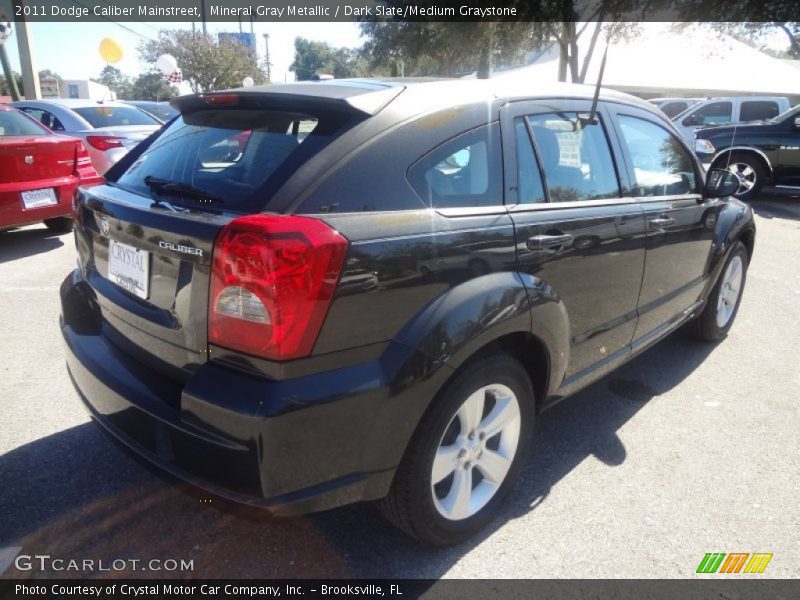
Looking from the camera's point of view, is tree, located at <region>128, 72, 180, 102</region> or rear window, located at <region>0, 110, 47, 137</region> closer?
rear window, located at <region>0, 110, 47, 137</region>

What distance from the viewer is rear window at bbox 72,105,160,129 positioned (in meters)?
8.88

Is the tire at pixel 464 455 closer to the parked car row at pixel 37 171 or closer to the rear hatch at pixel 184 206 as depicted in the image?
the rear hatch at pixel 184 206

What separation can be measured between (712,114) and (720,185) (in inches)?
479

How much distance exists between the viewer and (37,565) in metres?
2.03

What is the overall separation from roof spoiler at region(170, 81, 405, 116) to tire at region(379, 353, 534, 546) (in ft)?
3.15

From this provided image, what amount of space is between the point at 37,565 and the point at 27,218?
16.1 feet

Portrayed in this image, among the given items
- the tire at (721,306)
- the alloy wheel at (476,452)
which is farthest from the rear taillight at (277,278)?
the tire at (721,306)

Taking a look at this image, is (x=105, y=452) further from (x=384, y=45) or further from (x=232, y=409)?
(x=384, y=45)

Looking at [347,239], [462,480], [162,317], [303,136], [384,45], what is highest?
[384,45]

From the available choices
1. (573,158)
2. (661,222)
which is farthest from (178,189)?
(661,222)

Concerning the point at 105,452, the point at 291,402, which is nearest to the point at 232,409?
the point at 291,402

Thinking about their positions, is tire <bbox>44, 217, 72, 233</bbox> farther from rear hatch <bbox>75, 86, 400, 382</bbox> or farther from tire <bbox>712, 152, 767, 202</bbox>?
tire <bbox>712, 152, 767, 202</bbox>

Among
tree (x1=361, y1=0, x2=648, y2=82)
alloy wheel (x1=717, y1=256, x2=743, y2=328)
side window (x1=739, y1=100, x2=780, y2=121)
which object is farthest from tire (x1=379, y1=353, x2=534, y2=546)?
side window (x1=739, y1=100, x2=780, y2=121)

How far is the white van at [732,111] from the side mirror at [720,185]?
1071 cm
